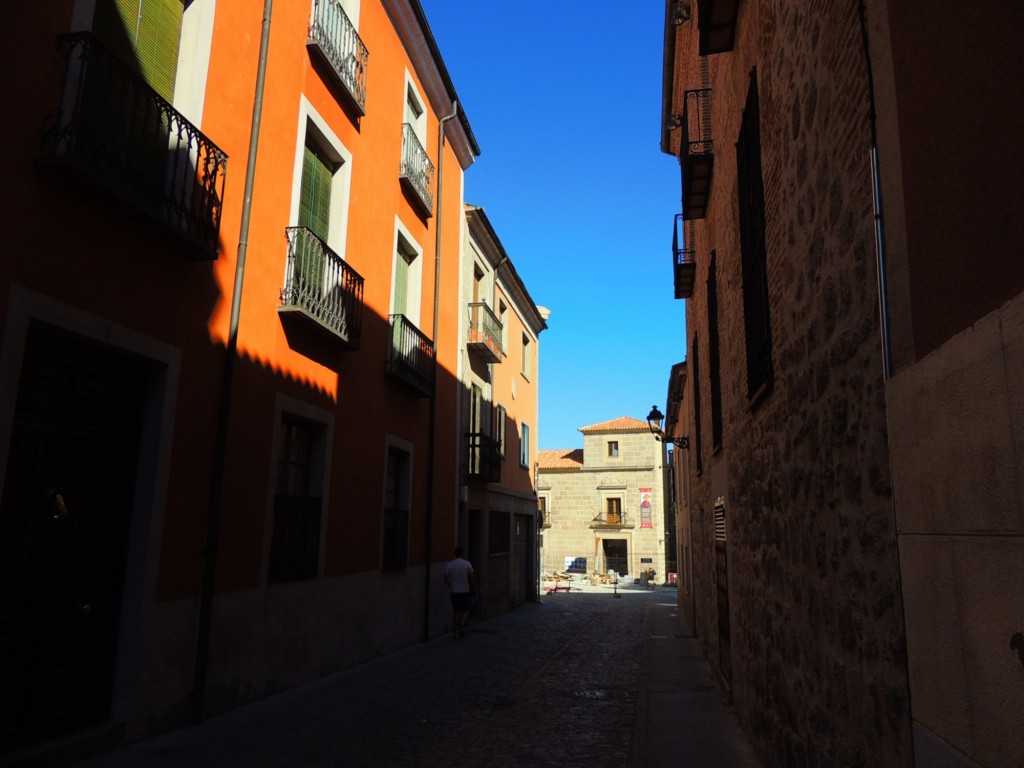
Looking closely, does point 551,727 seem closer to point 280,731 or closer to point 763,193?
point 280,731

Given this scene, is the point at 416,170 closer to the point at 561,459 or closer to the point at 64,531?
the point at 64,531

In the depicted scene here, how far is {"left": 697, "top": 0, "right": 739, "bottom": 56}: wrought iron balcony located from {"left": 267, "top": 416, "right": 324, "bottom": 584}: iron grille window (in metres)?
5.98

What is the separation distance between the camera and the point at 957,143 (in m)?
2.09

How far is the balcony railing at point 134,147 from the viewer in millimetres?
5113

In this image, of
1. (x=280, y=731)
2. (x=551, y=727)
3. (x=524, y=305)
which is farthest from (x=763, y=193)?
(x=524, y=305)

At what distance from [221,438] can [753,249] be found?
16.9 feet

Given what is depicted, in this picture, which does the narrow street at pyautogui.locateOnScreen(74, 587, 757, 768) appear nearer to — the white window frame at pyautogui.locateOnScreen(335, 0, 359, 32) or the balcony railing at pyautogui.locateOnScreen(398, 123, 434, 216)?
the balcony railing at pyautogui.locateOnScreen(398, 123, 434, 216)

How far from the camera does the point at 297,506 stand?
8.55 m

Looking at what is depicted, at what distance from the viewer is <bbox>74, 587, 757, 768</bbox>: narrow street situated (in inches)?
230

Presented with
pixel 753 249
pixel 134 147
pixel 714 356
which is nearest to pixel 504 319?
pixel 714 356

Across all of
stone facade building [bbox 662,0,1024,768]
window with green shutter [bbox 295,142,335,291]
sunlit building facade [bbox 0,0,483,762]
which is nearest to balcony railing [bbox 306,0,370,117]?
sunlit building facade [bbox 0,0,483,762]

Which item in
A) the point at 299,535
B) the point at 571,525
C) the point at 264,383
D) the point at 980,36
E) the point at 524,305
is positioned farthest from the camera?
the point at 571,525

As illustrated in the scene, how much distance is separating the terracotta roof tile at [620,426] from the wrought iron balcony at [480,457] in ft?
99.0

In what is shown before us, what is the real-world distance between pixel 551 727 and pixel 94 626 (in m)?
4.18
